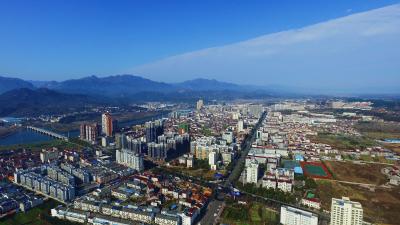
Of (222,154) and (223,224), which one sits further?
(222,154)

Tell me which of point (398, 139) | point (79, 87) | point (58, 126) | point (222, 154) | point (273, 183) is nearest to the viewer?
point (273, 183)

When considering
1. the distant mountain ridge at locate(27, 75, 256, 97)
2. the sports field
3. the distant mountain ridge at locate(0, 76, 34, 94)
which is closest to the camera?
the sports field

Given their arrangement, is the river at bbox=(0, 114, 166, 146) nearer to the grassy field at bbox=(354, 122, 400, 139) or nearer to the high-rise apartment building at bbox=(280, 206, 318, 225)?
the high-rise apartment building at bbox=(280, 206, 318, 225)

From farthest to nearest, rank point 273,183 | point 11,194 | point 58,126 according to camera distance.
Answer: point 58,126 < point 273,183 < point 11,194

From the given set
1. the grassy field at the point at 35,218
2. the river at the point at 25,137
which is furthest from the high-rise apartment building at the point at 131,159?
the river at the point at 25,137

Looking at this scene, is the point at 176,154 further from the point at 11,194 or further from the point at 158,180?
the point at 11,194

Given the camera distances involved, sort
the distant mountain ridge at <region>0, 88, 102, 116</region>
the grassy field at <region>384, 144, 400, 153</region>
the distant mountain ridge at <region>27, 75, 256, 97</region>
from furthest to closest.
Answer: the distant mountain ridge at <region>27, 75, 256, 97</region>
the distant mountain ridge at <region>0, 88, 102, 116</region>
the grassy field at <region>384, 144, 400, 153</region>

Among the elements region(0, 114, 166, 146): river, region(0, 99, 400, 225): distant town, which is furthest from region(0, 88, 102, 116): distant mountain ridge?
region(0, 99, 400, 225): distant town

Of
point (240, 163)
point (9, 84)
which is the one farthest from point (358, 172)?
point (9, 84)

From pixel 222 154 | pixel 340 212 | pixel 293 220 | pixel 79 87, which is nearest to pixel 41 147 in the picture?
pixel 222 154
